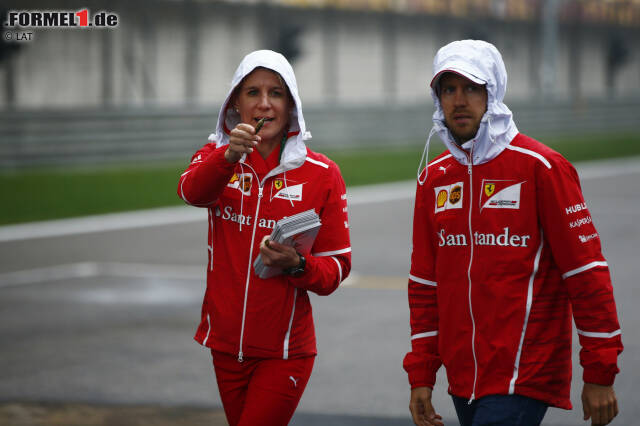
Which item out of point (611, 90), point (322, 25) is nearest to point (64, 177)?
point (322, 25)

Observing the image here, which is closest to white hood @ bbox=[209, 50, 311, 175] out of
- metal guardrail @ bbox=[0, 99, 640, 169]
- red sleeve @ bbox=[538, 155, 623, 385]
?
red sleeve @ bbox=[538, 155, 623, 385]

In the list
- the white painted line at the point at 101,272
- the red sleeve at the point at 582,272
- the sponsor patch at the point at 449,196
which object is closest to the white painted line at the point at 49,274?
the white painted line at the point at 101,272

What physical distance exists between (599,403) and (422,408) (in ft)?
2.00

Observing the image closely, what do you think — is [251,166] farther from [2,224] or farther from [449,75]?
[2,224]

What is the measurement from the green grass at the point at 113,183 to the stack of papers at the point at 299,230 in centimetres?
1153

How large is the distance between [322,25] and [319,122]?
12774 mm

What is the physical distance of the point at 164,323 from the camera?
888 cm

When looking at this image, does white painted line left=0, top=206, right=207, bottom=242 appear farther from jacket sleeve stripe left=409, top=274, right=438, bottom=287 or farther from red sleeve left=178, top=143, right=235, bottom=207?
jacket sleeve stripe left=409, top=274, right=438, bottom=287

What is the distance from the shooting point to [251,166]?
394 cm

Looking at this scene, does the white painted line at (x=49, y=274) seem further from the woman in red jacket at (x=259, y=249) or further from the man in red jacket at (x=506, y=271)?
the man in red jacket at (x=506, y=271)

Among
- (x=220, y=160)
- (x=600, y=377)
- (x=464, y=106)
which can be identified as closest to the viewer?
(x=600, y=377)

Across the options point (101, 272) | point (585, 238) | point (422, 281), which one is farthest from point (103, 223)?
point (585, 238)

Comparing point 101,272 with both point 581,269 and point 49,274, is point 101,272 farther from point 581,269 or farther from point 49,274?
point 581,269

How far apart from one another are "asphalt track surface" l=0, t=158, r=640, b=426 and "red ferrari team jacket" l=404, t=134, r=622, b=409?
2582 mm
